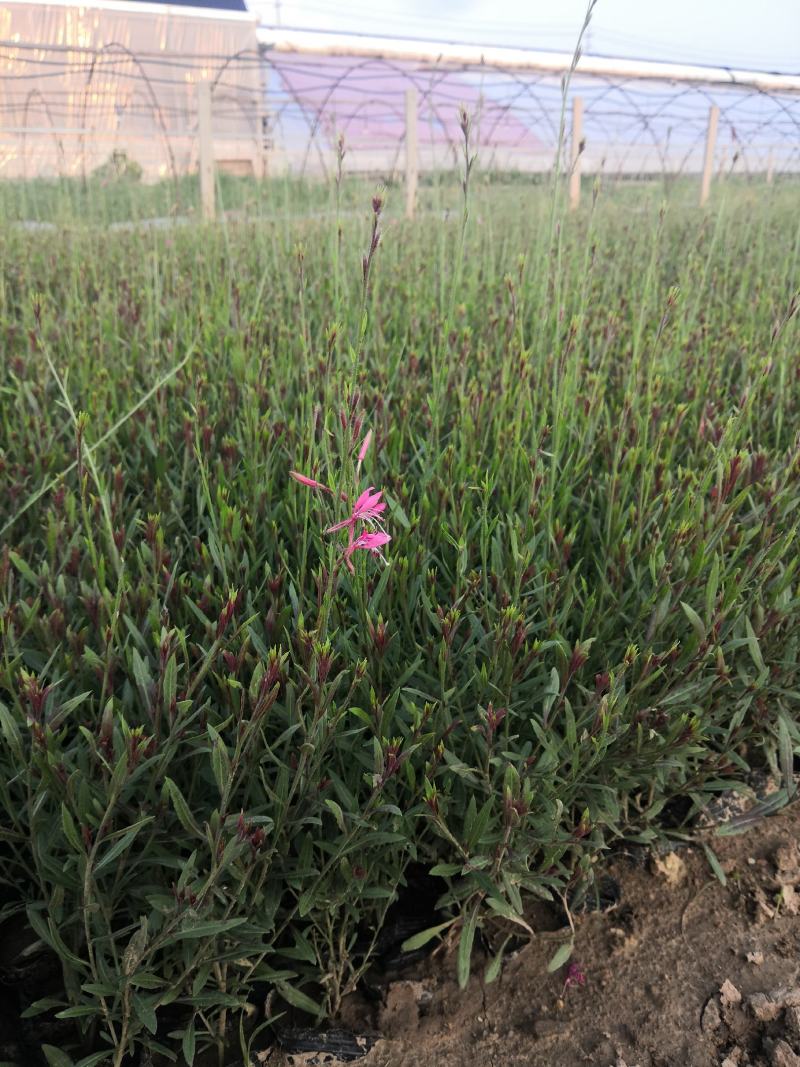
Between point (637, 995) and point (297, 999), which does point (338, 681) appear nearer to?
point (297, 999)

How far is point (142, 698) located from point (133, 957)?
0.33 meters

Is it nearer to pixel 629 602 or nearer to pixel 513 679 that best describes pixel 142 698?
pixel 513 679

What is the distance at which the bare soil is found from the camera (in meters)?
1.18

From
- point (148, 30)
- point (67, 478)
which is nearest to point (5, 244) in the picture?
point (67, 478)

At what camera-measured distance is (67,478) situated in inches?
70.9

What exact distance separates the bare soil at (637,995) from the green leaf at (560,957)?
0.06 metres

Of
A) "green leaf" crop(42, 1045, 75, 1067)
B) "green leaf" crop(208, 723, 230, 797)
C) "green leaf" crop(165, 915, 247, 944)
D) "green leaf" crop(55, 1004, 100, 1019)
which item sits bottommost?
"green leaf" crop(42, 1045, 75, 1067)

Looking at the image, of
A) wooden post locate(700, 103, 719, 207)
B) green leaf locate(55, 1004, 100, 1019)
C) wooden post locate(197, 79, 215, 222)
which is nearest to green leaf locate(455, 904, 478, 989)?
green leaf locate(55, 1004, 100, 1019)

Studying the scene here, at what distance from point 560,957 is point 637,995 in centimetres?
15

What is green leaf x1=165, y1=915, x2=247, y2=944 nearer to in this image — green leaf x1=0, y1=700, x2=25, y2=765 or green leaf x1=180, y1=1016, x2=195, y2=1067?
green leaf x1=180, y1=1016, x2=195, y2=1067

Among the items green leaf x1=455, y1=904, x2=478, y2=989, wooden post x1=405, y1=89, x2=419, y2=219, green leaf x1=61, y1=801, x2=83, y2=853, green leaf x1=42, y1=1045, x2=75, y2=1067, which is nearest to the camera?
green leaf x1=61, y1=801, x2=83, y2=853

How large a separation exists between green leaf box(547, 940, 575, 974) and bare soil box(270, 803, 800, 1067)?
2.4 inches

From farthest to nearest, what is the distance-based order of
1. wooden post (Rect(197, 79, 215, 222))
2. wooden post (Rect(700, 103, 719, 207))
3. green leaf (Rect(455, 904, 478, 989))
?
wooden post (Rect(700, 103, 719, 207))
wooden post (Rect(197, 79, 215, 222))
green leaf (Rect(455, 904, 478, 989))

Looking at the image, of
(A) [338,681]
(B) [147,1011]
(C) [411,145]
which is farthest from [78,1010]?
(C) [411,145]
